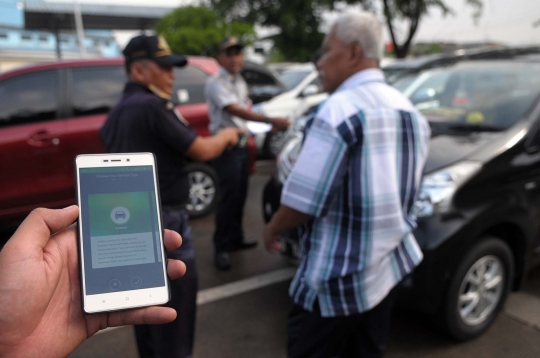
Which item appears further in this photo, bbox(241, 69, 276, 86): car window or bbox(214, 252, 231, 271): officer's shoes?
bbox(241, 69, 276, 86): car window

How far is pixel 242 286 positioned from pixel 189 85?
243cm

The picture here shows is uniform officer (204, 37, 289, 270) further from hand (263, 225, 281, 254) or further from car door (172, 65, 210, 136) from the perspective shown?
hand (263, 225, 281, 254)

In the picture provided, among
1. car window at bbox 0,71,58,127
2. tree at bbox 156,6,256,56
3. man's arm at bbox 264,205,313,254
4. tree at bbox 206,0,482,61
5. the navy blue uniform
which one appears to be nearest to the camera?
man's arm at bbox 264,205,313,254

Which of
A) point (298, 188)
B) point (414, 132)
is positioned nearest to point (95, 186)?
point (298, 188)

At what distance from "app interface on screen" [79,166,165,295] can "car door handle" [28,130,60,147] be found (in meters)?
3.21

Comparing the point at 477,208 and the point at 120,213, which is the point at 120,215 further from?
the point at 477,208

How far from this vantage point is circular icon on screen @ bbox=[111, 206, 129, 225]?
125 cm

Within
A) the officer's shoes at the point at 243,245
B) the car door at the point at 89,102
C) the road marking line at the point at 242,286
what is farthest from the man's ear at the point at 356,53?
the car door at the point at 89,102

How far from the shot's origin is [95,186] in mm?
1272

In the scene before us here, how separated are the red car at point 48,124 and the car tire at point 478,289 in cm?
316

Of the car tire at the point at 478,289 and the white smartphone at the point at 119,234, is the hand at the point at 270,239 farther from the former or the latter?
the car tire at the point at 478,289

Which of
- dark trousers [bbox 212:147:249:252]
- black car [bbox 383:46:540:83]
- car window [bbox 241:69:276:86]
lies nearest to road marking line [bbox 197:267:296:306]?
dark trousers [bbox 212:147:249:252]

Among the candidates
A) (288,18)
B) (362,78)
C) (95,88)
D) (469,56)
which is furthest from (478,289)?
(288,18)

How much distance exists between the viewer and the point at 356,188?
1644 millimetres
